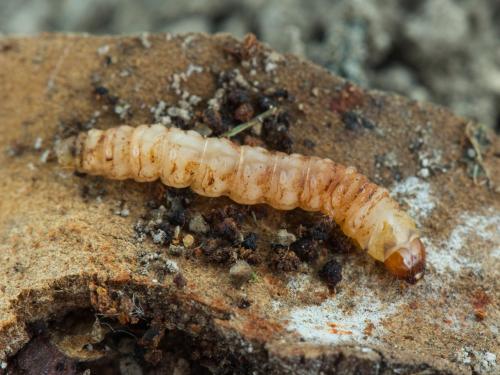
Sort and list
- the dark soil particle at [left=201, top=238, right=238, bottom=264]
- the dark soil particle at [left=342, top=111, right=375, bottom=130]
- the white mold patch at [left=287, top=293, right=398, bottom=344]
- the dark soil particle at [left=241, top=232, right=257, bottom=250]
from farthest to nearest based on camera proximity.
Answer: the dark soil particle at [left=342, top=111, right=375, bottom=130], the dark soil particle at [left=241, top=232, right=257, bottom=250], the dark soil particle at [left=201, top=238, right=238, bottom=264], the white mold patch at [left=287, top=293, right=398, bottom=344]

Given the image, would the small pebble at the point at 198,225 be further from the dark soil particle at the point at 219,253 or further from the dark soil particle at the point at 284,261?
the dark soil particle at the point at 284,261

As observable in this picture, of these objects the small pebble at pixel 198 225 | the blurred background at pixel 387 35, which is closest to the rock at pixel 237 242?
the small pebble at pixel 198 225

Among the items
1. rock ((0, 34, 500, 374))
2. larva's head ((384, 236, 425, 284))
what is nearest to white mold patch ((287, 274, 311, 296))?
rock ((0, 34, 500, 374))

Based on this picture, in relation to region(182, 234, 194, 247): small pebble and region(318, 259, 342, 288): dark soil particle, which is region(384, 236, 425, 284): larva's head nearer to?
region(318, 259, 342, 288): dark soil particle

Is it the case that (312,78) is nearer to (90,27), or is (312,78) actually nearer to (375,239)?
(375,239)

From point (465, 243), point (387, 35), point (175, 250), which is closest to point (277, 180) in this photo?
point (175, 250)

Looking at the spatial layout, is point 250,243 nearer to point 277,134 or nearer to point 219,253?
point 219,253
